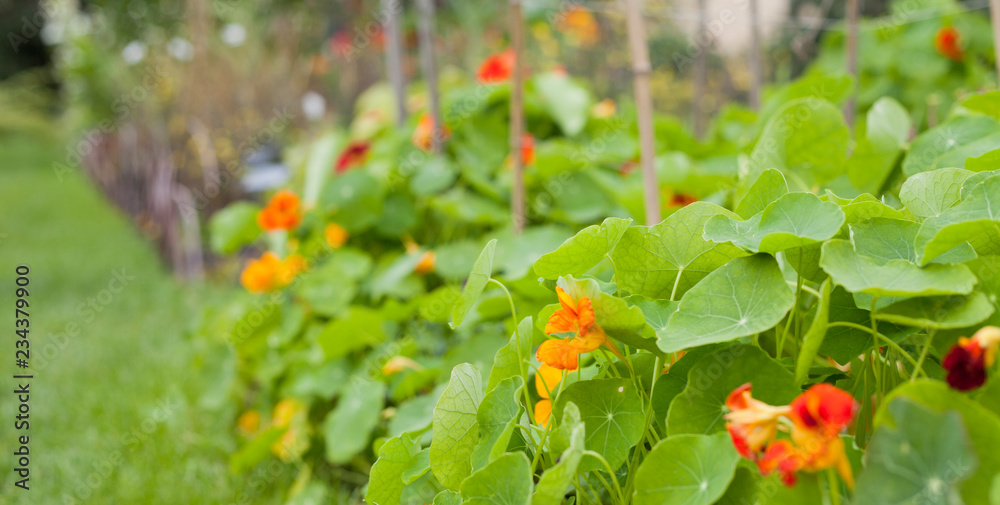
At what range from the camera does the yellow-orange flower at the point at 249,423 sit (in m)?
1.69

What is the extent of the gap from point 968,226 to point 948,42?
1408 mm

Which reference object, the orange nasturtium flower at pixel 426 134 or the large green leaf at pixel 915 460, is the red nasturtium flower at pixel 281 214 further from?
the large green leaf at pixel 915 460

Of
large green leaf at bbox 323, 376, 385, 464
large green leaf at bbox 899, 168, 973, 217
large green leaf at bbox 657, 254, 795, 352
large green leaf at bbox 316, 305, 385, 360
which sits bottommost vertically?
large green leaf at bbox 323, 376, 385, 464

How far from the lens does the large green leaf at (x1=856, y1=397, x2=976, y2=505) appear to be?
0.31 meters

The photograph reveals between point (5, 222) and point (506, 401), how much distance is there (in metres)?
6.57

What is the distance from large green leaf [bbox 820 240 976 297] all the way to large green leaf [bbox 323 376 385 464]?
33.4 inches

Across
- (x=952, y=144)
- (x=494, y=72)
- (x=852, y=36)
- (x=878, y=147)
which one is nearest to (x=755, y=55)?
(x=852, y=36)

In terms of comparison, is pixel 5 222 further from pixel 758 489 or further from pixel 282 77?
pixel 758 489

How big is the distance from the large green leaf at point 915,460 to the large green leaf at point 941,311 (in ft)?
0.33

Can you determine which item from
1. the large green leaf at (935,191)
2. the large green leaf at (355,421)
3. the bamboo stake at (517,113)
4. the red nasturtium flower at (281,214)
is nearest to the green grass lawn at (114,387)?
the large green leaf at (355,421)

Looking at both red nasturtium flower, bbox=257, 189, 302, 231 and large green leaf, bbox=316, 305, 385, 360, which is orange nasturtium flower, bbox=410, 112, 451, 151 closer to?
red nasturtium flower, bbox=257, 189, 302, 231

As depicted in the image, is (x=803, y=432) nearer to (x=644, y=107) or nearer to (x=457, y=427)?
(x=457, y=427)

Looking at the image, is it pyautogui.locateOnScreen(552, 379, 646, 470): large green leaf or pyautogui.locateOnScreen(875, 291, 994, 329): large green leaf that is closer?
pyautogui.locateOnScreen(875, 291, 994, 329): large green leaf

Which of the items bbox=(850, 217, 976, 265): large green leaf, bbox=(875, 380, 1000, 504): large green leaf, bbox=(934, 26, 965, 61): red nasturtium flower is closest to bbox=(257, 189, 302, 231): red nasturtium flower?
bbox=(850, 217, 976, 265): large green leaf
